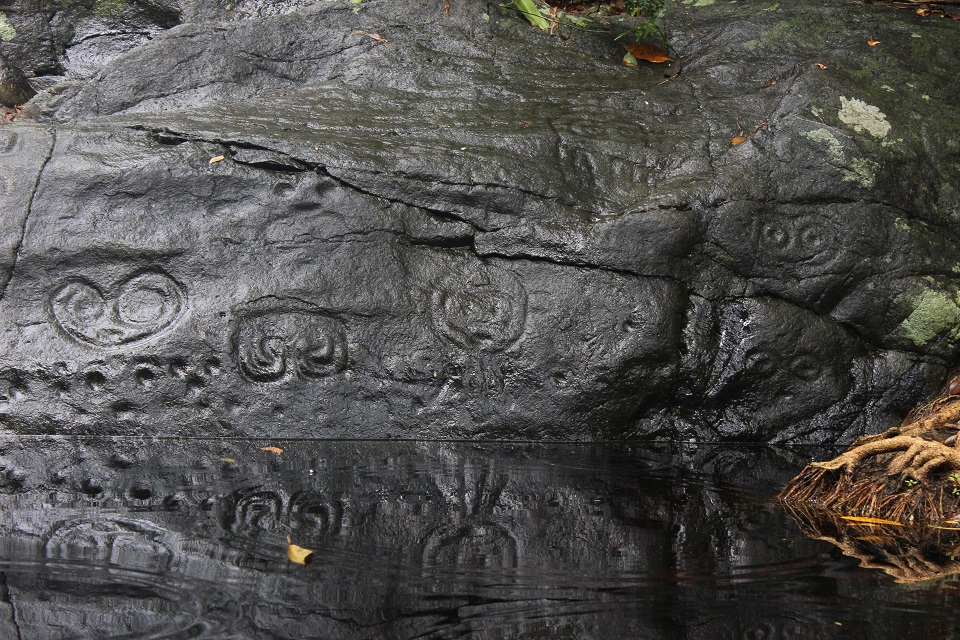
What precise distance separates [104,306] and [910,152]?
12.5ft

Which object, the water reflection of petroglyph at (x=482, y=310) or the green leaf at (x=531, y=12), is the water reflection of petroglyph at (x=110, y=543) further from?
the green leaf at (x=531, y=12)

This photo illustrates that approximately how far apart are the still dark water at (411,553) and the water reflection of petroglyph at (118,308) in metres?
0.47

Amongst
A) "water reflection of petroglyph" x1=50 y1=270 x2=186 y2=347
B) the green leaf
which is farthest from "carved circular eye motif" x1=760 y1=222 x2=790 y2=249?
"water reflection of petroglyph" x1=50 y1=270 x2=186 y2=347

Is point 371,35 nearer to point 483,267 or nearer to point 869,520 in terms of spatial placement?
point 483,267

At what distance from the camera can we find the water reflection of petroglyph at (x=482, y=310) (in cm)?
358

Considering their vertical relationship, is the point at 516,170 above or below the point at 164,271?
above

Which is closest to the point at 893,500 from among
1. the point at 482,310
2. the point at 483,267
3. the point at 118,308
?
the point at 482,310

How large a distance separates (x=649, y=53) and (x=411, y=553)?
11.6 ft

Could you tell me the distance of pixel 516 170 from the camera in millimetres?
3773

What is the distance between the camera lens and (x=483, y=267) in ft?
12.0

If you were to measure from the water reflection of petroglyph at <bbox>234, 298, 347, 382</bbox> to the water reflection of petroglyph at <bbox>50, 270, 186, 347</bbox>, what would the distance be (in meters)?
0.32

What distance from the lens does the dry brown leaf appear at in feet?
15.3

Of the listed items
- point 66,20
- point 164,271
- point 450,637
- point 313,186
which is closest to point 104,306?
point 164,271

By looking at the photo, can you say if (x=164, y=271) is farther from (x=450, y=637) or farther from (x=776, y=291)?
(x=776, y=291)
